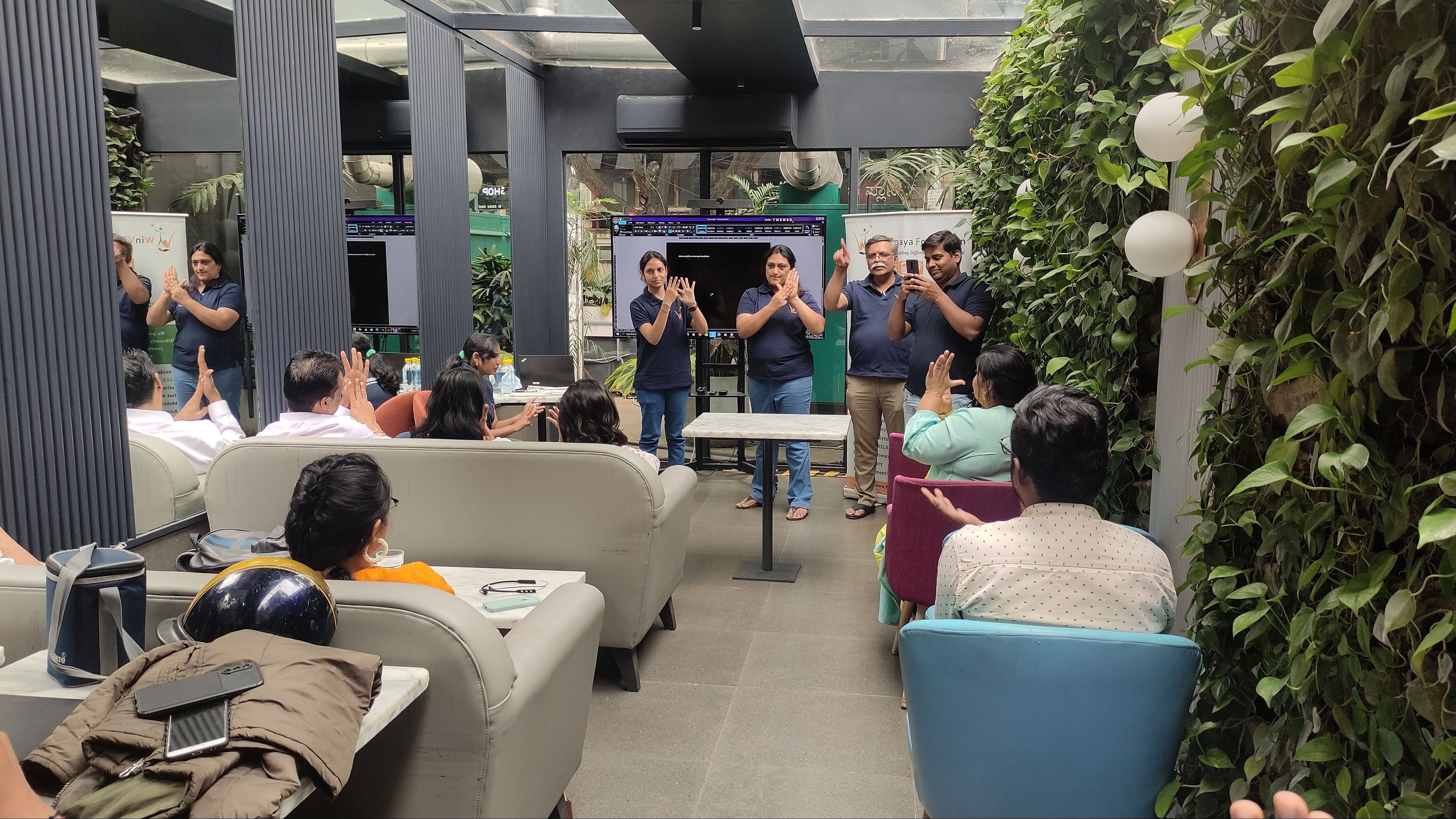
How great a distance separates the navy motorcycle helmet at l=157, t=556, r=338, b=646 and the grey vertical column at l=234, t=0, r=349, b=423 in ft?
9.99

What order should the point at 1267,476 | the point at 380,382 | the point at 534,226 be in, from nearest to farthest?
the point at 1267,476
the point at 380,382
the point at 534,226

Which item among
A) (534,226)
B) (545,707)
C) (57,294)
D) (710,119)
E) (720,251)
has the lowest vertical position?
(545,707)

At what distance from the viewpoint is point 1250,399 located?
6.24ft

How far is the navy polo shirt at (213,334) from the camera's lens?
13.0ft

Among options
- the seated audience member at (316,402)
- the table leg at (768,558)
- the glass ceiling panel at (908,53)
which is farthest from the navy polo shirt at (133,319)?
the glass ceiling panel at (908,53)

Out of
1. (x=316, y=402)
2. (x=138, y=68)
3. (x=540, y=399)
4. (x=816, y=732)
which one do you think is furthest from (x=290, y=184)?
(x=816, y=732)

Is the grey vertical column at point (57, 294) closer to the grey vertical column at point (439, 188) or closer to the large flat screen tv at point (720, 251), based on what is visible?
the grey vertical column at point (439, 188)

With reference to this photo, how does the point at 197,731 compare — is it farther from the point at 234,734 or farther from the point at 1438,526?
the point at 1438,526

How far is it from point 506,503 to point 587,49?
518cm

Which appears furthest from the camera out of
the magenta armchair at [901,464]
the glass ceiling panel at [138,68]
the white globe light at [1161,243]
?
the magenta armchair at [901,464]

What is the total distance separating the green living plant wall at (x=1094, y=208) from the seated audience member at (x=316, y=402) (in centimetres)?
262

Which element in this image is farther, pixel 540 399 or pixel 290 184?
pixel 540 399

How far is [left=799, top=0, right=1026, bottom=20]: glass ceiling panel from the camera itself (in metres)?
6.57

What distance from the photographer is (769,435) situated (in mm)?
4664
